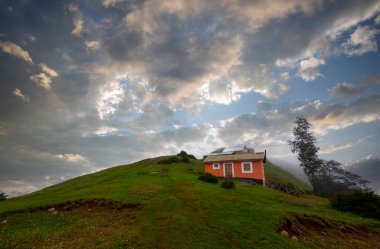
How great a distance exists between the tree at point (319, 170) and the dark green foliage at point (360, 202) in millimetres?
42141

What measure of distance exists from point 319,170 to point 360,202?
1866 inches

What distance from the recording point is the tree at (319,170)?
2682 inches

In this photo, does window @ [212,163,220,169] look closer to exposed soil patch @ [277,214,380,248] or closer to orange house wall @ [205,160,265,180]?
orange house wall @ [205,160,265,180]

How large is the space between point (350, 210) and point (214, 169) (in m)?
31.6

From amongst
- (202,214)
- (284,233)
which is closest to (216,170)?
(202,214)

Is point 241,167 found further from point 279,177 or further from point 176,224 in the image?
point 176,224

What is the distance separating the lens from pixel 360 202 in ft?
91.8

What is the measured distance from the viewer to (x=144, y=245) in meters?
15.5

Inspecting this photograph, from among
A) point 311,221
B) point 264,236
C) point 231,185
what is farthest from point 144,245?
point 231,185

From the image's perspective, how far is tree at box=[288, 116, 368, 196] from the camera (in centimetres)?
6812

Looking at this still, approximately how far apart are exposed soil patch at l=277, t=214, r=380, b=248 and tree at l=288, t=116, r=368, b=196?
50903 millimetres

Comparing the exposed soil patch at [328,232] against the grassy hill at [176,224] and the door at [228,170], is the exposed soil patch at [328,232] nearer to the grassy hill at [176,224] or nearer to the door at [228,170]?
the grassy hill at [176,224]

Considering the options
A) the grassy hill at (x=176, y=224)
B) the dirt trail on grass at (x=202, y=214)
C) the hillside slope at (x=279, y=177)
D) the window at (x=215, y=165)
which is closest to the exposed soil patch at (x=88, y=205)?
the grassy hill at (x=176, y=224)

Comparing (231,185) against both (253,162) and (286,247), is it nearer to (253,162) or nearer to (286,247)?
(253,162)
